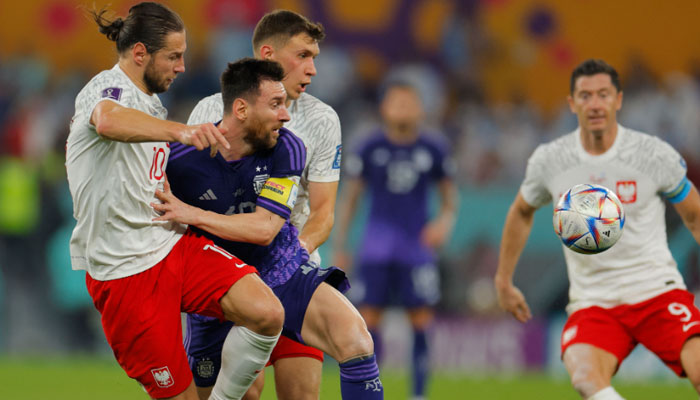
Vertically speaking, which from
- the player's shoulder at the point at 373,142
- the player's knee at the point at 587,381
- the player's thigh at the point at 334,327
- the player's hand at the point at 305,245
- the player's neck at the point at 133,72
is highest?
the player's shoulder at the point at 373,142

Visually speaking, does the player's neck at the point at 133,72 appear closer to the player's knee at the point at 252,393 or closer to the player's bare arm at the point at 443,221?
the player's knee at the point at 252,393

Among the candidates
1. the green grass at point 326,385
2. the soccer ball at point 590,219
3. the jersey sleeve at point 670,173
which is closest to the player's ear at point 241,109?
the soccer ball at point 590,219

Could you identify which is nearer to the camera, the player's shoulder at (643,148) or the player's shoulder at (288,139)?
the player's shoulder at (288,139)

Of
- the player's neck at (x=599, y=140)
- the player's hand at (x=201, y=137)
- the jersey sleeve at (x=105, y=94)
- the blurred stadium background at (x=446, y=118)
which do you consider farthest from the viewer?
the blurred stadium background at (x=446, y=118)

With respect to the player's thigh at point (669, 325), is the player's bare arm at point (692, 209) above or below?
above

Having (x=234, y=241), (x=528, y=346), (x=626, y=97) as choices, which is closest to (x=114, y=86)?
(x=234, y=241)

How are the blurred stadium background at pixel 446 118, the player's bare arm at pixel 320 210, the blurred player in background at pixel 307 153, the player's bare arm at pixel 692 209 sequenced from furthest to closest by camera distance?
the blurred stadium background at pixel 446 118 → the player's bare arm at pixel 692 209 → the player's bare arm at pixel 320 210 → the blurred player in background at pixel 307 153

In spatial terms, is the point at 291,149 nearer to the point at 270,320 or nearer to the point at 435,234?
the point at 270,320

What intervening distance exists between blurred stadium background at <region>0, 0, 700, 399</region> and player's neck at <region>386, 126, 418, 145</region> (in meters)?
2.26

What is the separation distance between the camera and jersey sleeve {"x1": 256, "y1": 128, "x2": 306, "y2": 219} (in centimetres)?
478

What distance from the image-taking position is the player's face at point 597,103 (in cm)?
Answer: 570

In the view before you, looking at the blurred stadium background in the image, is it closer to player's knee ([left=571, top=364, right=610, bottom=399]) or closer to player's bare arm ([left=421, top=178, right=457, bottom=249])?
player's bare arm ([left=421, top=178, right=457, bottom=249])

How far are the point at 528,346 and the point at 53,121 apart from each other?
690 centimetres

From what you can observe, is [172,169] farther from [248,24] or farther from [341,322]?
[248,24]
